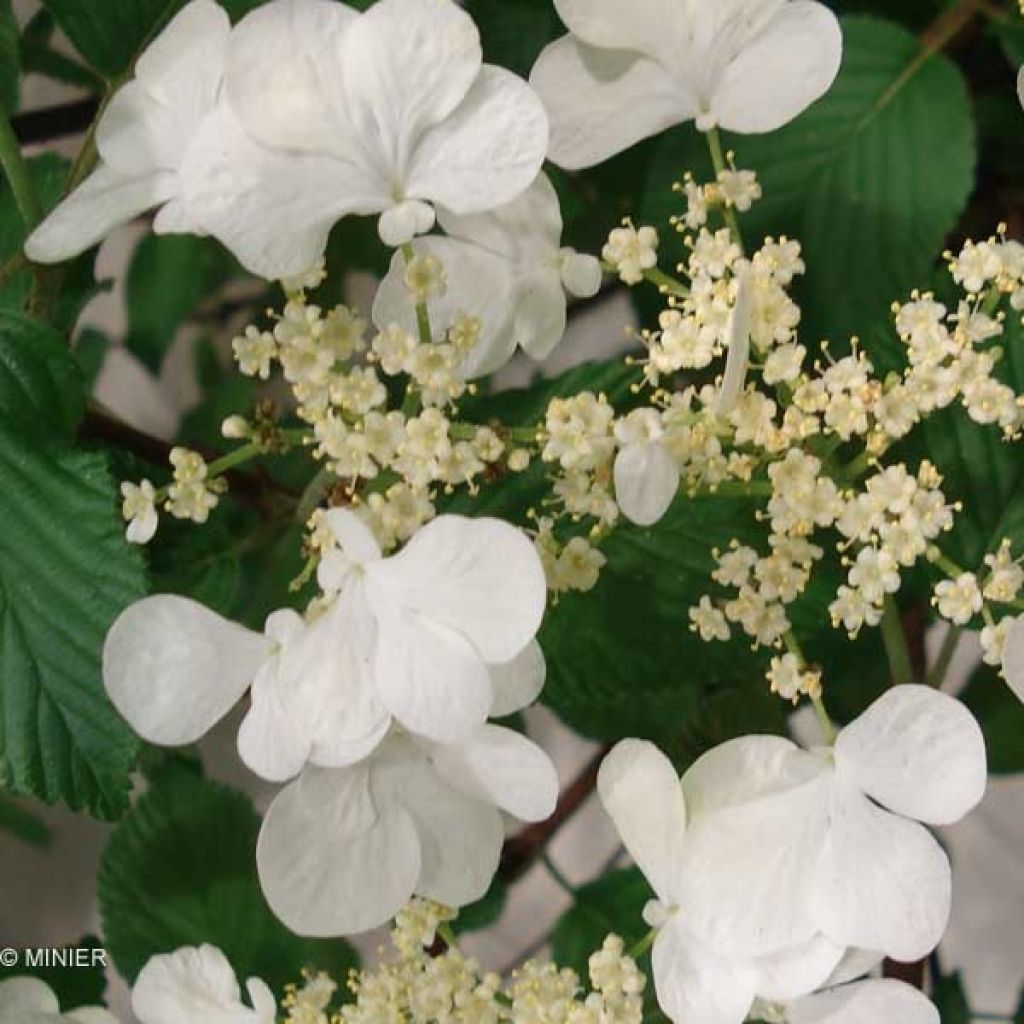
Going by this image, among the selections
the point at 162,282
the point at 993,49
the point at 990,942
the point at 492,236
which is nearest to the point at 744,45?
the point at 492,236

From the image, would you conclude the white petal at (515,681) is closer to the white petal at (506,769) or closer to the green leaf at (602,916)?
the white petal at (506,769)

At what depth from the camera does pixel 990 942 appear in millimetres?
1091

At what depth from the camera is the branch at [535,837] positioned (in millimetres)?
671

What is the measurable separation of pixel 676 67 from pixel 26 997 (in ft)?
1.18

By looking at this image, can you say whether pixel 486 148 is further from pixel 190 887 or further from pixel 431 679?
pixel 190 887

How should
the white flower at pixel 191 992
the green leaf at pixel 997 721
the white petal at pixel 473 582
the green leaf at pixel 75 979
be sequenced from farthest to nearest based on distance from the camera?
the green leaf at pixel 997 721, the green leaf at pixel 75 979, the white flower at pixel 191 992, the white petal at pixel 473 582

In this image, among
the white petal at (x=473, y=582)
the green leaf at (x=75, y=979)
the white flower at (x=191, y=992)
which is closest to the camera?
the white petal at (x=473, y=582)

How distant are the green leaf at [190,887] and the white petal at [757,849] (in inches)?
10.4

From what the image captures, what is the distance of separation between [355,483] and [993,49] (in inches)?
20.3

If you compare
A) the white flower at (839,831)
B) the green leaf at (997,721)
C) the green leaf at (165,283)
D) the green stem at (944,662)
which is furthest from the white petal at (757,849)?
the green leaf at (165,283)

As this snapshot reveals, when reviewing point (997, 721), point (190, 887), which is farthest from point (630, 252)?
point (997, 721)

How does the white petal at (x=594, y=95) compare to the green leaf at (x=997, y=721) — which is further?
the green leaf at (x=997, y=721)

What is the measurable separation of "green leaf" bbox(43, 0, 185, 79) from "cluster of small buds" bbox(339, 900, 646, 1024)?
0.28m

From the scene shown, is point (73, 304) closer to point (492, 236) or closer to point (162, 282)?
point (492, 236)
